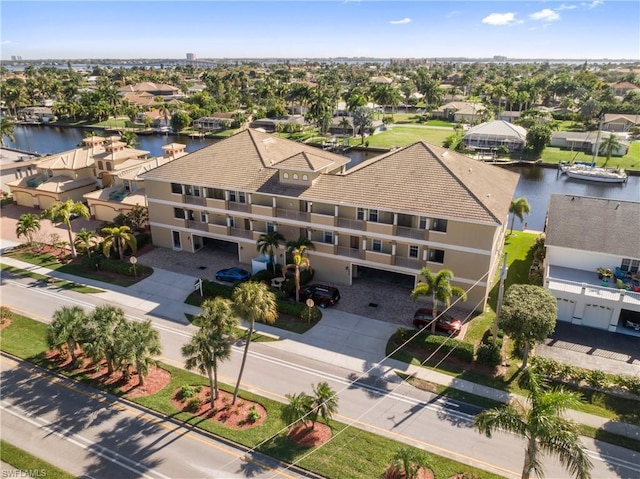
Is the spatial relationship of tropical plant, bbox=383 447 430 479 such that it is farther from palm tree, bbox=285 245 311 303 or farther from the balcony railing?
the balcony railing

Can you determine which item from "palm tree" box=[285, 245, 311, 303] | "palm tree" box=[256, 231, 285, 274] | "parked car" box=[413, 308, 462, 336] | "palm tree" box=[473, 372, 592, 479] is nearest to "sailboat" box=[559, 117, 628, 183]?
"parked car" box=[413, 308, 462, 336]

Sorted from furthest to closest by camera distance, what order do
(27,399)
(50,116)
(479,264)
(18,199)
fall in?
1. (50,116)
2. (18,199)
3. (479,264)
4. (27,399)

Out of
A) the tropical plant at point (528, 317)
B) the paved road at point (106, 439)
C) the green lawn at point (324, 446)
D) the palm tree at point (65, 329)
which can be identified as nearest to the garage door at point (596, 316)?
the tropical plant at point (528, 317)

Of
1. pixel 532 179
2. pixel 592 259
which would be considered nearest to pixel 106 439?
pixel 592 259

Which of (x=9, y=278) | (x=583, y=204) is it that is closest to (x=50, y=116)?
(x=9, y=278)

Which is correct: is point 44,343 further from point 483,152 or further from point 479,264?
point 483,152

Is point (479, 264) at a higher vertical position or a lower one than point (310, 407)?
higher

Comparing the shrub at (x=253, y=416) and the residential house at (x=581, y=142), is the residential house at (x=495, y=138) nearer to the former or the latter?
the residential house at (x=581, y=142)
